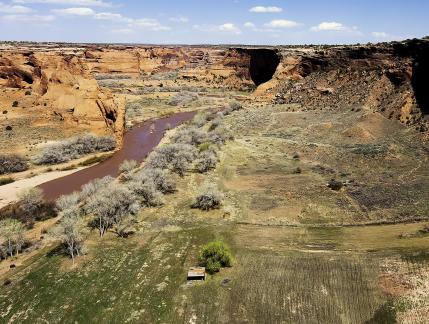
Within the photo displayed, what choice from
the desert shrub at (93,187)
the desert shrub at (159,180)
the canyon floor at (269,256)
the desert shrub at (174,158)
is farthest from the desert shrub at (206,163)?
the desert shrub at (93,187)

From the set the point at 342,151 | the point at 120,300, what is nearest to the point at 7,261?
the point at 120,300

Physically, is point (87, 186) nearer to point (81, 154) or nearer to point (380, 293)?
point (81, 154)

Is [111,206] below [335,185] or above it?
below

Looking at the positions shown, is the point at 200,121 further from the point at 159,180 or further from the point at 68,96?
the point at 159,180

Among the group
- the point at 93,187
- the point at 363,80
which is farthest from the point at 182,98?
Answer: the point at 93,187

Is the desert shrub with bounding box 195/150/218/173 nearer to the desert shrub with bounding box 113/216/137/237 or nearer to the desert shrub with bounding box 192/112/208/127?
the desert shrub with bounding box 113/216/137/237

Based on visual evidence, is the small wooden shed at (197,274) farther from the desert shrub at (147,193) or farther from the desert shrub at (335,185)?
the desert shrub at (335,185)
